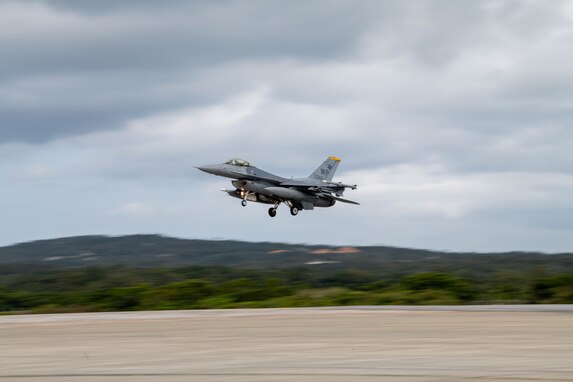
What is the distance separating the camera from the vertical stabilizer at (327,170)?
225 feet

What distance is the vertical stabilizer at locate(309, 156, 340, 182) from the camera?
68562 millimetres

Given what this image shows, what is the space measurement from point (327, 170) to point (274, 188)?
1271cm

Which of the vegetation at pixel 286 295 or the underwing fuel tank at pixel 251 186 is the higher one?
the underwing fuel tank at pixel 251 186

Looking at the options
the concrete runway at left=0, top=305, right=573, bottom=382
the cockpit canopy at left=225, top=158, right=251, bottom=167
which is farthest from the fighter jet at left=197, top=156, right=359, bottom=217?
the concrete runway at left=0, top=305, right=573, bottom=382

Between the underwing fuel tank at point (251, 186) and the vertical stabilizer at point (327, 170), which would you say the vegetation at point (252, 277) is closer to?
the underwing fuel tank at point (251, 186)

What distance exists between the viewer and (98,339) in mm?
25688

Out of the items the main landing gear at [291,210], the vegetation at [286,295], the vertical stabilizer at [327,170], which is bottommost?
the vegetation at [286,295]

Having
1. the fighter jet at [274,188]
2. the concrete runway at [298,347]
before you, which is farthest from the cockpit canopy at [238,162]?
the concrete runway at [298,347]

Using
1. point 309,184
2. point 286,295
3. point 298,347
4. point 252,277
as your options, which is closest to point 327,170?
point 309,184

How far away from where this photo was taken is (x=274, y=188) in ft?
187

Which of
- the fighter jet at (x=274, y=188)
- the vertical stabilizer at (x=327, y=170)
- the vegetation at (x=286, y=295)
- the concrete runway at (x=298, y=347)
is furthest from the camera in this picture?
the vertical stabilizer at (x=327, y=170)

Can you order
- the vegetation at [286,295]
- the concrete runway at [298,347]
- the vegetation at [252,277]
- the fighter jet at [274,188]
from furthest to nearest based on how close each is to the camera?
1. the fighter jet at [274,188]
2. the vegetation at [252,277]
3. the vegetation at [286,295]
4. the concrete runway at [298,347]

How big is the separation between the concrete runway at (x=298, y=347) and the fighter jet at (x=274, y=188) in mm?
20753

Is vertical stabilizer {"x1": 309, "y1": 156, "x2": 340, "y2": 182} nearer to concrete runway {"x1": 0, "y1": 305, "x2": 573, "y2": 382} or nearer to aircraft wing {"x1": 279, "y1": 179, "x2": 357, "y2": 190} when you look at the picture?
aircraft wing {"x1": 279, "y1": 179, "x2": 357, "y2": 190}
